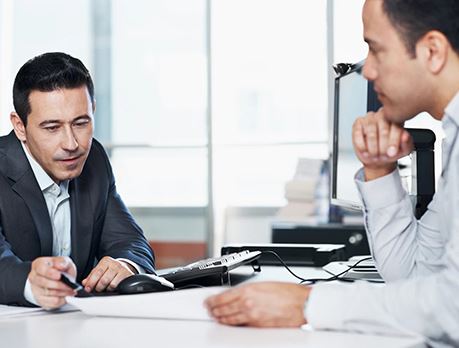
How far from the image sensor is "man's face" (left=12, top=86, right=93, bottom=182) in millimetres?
2174

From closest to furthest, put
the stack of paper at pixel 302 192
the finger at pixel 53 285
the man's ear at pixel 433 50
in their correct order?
1. the man's ear at pixel 433 50
2. the finger at pixel 53 285
3. the stack of paper at pixel 302 192

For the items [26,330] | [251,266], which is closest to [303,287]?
[26,330]

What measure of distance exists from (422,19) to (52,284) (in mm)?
855

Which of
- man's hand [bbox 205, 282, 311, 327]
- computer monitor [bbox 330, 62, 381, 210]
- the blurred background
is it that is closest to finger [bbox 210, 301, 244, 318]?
man's hand [bbox 205, 282, 311, 327]

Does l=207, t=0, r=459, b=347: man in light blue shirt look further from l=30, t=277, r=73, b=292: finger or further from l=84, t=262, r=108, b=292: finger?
l=84, t=262, r=108, b=292: finger

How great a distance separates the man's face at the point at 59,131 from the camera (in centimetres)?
217

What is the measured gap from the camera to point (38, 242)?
6.97 ft

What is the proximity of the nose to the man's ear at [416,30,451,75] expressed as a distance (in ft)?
3.61

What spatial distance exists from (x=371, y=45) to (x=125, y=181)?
4596mm

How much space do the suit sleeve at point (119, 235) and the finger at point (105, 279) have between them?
373 millimetres

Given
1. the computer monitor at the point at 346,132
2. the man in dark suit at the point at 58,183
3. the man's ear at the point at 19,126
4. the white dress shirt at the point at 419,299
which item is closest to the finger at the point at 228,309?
the white dress shirt at the point at 419,299

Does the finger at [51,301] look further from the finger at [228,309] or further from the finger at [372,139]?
the finger at [372,139]

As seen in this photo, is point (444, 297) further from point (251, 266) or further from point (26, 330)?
point (251, 266)

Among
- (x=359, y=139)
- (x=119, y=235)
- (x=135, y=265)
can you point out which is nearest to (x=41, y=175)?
(x=119, y=235)
